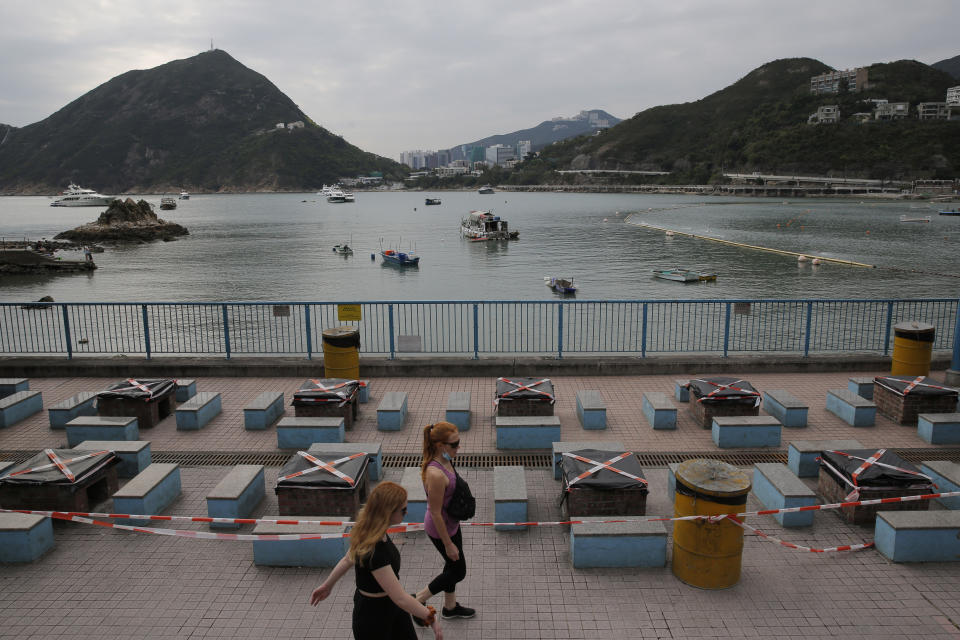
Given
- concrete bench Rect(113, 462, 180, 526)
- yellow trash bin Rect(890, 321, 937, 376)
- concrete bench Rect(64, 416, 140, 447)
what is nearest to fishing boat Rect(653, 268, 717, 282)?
yellow trash bin Rect(890, 321, 937, 376)

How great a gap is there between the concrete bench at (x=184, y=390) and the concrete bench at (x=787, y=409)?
10.0m

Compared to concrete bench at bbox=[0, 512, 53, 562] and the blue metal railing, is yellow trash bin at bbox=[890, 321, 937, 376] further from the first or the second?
concrete bench at bbox=[0, 512, 53, 562]

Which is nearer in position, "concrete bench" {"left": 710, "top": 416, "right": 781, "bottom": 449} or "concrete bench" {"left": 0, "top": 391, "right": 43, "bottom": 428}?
"concrete bench" {"left": 710, "top": 416, "right": 781, "bottom": 449}

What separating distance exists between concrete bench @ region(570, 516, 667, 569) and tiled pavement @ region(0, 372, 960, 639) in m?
0.11

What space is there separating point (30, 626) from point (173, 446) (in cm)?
405

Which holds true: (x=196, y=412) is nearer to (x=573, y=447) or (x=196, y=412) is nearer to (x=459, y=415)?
(x=459, y=415)

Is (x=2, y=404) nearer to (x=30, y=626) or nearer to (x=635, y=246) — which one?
(x=30, y=626)

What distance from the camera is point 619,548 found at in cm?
588

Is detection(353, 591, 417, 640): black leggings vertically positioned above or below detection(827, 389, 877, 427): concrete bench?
above

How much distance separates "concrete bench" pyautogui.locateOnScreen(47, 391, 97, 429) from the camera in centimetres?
959

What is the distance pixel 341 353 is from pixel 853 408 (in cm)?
858

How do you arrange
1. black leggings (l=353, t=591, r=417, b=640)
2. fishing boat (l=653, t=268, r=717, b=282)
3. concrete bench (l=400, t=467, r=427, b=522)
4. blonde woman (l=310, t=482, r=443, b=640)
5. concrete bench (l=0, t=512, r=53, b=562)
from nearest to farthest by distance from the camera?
1. blonde woman (l=310, t=482, r=443, b=640)
2. black leggings (l=353, t=591, r=417, b=640)
3. concrete bench (l=0, t=512, r=53, b=562)
4. concrete bench (l=400, t=467, r=427, b=522)
5. fishing boat (l=653, t=268, r=717, b=282)

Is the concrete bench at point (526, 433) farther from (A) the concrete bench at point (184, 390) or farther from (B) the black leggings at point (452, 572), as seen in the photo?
(A) the concrete bench at point (184, 390)

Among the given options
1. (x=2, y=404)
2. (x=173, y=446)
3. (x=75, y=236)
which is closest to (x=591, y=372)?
(x=173, y=446)
